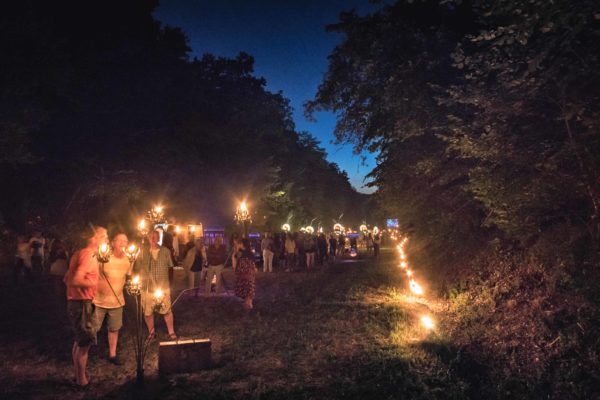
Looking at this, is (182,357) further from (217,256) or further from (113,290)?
(217,256)

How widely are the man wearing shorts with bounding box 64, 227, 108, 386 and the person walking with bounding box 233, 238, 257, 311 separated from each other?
17.1ft

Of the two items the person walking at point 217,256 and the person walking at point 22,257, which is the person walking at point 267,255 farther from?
the person walking at point 22,257

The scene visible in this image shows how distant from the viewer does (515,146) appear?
769cm

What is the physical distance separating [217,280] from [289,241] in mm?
8883

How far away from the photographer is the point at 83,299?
6270 mm

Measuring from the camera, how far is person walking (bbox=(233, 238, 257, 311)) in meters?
11.5

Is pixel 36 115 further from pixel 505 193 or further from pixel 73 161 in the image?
pixel 505 193

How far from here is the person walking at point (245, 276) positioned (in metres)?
11.5

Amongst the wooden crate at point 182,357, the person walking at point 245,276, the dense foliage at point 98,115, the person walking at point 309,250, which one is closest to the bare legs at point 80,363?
the wooden crate at point 182,357

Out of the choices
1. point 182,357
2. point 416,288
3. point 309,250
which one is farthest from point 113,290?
point 309,250

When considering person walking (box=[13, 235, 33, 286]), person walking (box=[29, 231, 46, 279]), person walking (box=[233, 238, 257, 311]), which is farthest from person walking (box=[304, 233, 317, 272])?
person walking (box=[13, 235, 33, 286])

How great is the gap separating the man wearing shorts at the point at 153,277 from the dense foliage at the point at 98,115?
657cm

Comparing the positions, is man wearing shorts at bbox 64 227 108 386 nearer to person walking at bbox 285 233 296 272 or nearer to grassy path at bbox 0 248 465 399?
grassy path at bbox 0 248 465 399

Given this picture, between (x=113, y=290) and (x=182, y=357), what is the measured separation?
4.63 ft
